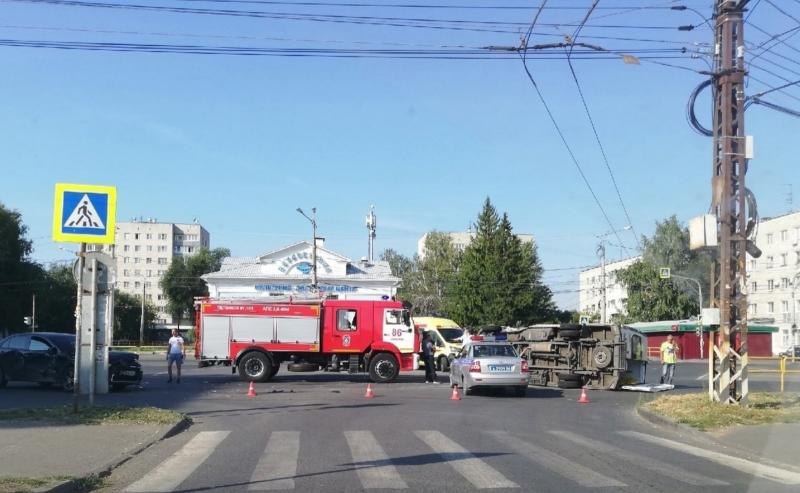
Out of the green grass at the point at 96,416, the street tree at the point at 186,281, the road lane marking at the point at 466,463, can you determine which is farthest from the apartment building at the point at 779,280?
the green grass at the point at 96,416

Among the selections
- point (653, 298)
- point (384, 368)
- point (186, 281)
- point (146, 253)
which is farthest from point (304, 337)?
point (146, 253)

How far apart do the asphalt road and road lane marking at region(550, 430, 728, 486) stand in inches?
0.6

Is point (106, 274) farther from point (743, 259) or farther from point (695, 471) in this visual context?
point (743, 259)

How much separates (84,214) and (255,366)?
45.6ft

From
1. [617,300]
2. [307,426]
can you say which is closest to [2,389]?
[307,426]

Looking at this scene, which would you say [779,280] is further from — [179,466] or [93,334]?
[179,466]

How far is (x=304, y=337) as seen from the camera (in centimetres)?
2736

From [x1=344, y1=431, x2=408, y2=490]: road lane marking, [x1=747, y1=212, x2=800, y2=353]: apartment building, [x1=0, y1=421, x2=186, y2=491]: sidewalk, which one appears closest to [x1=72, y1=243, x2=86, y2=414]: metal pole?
[x1=0, y1=421, x2=186, y2=491]: sidewalk

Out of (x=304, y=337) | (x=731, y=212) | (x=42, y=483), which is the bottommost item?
(x=42, y=483)

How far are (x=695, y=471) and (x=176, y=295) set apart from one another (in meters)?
102

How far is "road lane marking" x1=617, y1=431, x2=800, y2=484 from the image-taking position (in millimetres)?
9570

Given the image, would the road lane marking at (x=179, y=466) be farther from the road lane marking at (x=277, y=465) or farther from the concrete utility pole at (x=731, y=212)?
the concrete utility pole at (x=731, y=212)

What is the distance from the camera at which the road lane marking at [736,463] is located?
957 cm

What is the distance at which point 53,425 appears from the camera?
522 inches
